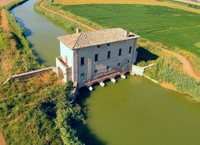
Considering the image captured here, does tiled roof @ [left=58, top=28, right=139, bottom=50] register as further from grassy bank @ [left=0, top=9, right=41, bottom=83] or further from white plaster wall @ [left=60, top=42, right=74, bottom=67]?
grassy bank @ [left=0, top=9, right=41, bottom=83]

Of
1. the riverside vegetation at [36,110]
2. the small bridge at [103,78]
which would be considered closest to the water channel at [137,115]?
the small bridge at [103,78]

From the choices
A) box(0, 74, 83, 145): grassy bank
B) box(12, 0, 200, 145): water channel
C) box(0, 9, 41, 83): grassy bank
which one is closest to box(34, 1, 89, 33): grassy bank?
box(0, 9, 41, 83): grassy bank

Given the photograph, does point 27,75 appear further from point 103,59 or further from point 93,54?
point 103,59

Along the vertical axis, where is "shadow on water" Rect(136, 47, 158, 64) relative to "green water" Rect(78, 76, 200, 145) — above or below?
above

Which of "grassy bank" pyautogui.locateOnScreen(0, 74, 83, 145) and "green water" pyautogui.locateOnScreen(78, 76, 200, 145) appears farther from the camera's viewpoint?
"green water" pyautogui.locateOnScreen(78, 76, 200, 145)

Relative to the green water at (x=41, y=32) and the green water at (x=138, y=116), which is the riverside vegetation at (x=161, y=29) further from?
the green water at (x=41, y=32)

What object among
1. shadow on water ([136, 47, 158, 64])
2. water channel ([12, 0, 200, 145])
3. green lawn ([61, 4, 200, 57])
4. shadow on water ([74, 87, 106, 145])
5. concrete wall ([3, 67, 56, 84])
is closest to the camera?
shadow on water ([74, 87, 106, 145])

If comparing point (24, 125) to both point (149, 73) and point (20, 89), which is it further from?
point (149, 73)

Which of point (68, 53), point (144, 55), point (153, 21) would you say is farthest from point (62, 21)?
point (68, 53)

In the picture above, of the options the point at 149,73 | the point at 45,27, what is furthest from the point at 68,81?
the point at 45,27
